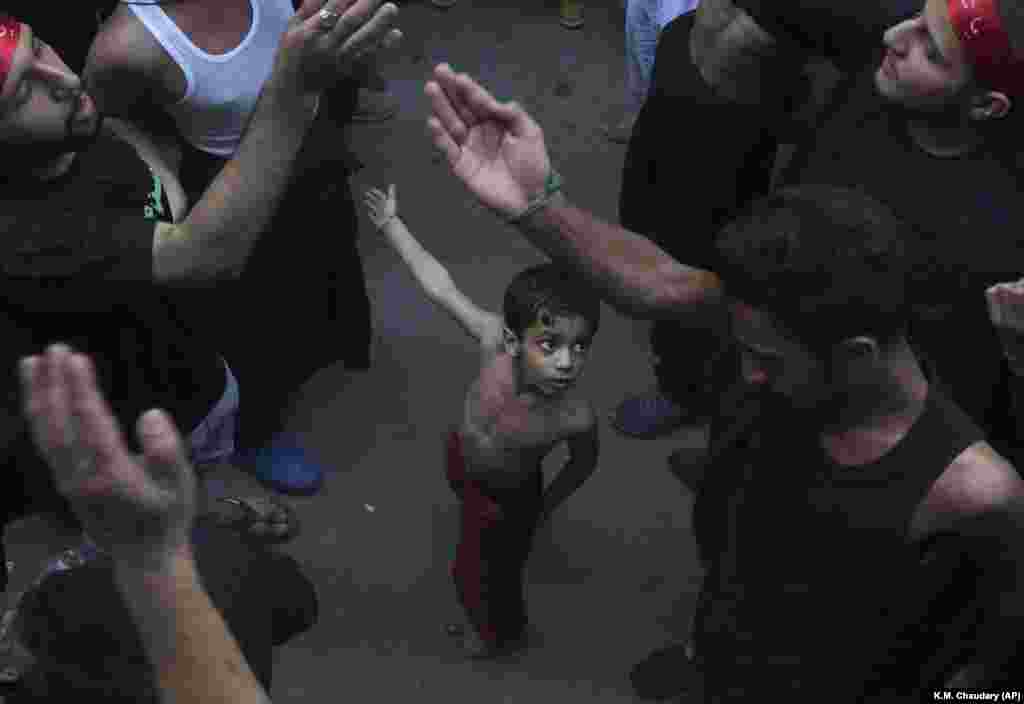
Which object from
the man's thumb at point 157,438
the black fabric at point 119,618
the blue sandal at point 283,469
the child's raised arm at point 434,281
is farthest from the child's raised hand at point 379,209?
the man's thumb at point 157,438

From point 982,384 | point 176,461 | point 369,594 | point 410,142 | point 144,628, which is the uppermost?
point 176,461

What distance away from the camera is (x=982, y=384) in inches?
98.8

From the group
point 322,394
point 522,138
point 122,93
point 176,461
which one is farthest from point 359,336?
point 176,461

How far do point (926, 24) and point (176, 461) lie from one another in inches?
67.0

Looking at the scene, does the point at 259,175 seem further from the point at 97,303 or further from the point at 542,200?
the point at 542,200

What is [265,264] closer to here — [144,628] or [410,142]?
[410,142]

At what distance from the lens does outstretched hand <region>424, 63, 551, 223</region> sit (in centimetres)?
235

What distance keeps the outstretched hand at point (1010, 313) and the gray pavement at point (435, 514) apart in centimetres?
128

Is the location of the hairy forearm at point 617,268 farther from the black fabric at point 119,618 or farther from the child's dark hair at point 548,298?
the black fabric at point 119,618

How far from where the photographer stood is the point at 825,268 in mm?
1963

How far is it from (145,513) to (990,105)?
1780 mm

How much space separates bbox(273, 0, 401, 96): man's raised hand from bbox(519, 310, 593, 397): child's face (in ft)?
2.25

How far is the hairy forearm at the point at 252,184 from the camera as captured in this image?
7.72 ft

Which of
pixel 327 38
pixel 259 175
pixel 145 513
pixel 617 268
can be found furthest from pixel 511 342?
pixel 145 513
